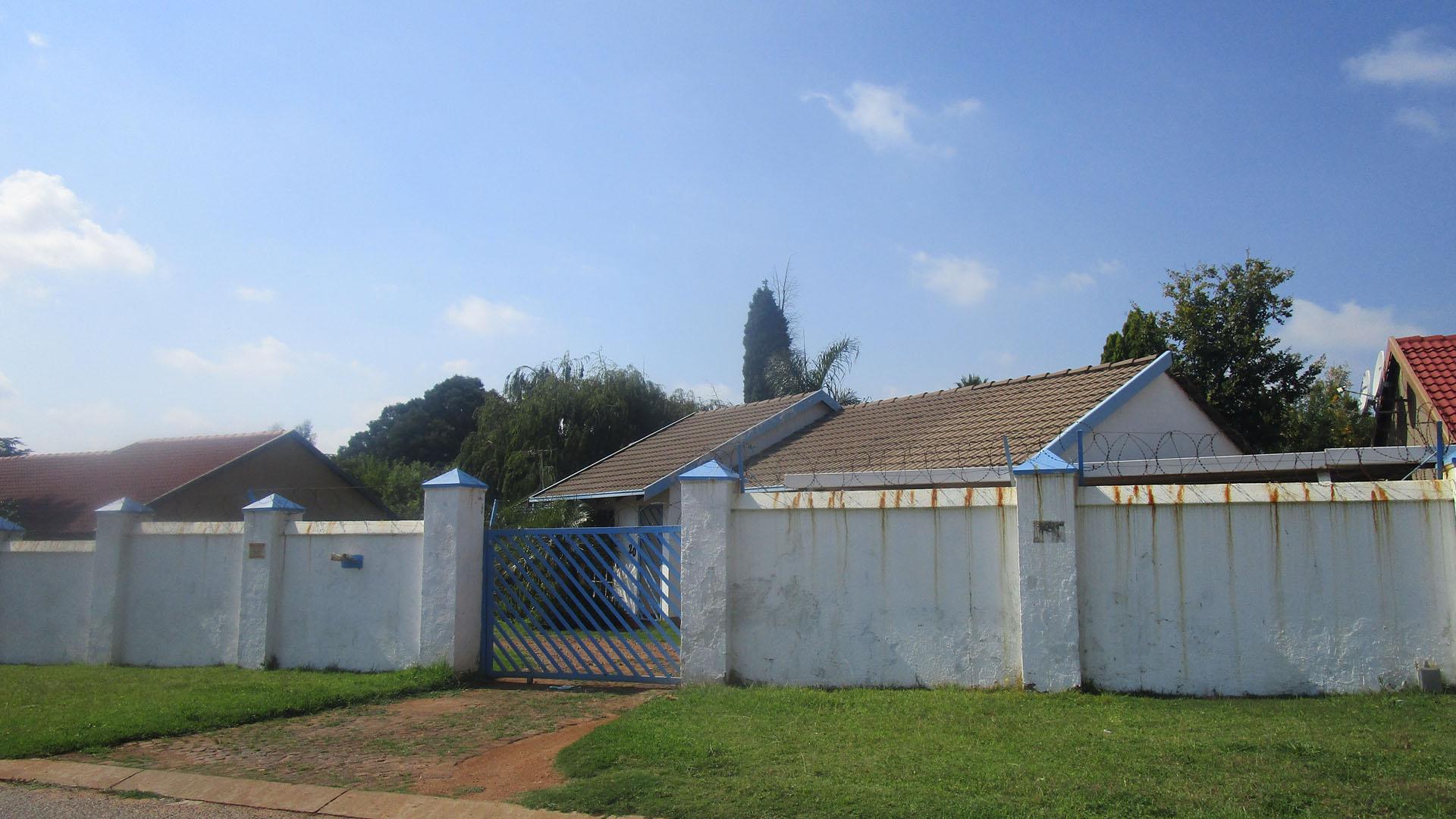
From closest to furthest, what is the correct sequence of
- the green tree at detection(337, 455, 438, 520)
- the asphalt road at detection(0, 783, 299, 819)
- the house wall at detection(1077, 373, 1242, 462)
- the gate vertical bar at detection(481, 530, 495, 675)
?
the asphalt road at detection(0, 783, 299, 819) → the gate vertical bar at detection(481, 530, 495, 675) → the house wall at detection(1077, 373, 1242, 462) → the green tree at detection(337, 455, 438, 520)

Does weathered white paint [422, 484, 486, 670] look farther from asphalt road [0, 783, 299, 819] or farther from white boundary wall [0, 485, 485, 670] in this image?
asphalt road [0, 783, 299, 819]

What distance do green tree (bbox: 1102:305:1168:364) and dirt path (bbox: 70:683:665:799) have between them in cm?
1798

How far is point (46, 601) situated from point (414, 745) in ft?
27.4

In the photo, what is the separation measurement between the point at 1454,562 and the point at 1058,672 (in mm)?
3189

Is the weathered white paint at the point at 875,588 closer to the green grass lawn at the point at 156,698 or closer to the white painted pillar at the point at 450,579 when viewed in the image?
the white painted pillar at the point at 450,579

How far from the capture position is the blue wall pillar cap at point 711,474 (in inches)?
368

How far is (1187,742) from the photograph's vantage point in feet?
20.9

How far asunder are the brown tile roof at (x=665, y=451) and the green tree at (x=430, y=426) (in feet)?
81.3

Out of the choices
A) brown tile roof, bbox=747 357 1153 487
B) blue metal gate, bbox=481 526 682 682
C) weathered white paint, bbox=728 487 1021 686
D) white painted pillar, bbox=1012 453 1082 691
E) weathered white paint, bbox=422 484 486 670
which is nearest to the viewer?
white painted pillar, bbox=1012 453 1082 691

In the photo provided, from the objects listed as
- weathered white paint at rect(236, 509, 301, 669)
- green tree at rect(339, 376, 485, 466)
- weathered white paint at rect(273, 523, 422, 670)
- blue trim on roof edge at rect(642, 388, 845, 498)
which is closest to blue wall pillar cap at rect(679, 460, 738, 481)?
weathered white paint at rect(273, 523, 422, 670)

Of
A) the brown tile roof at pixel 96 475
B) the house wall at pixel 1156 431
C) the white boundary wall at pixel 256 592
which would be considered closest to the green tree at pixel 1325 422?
the house wall at pixel 1156 431

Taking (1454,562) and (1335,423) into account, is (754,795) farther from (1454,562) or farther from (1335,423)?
(1335,423)

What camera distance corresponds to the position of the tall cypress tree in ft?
112

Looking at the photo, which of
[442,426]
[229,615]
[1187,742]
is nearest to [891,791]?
[1187,742]
